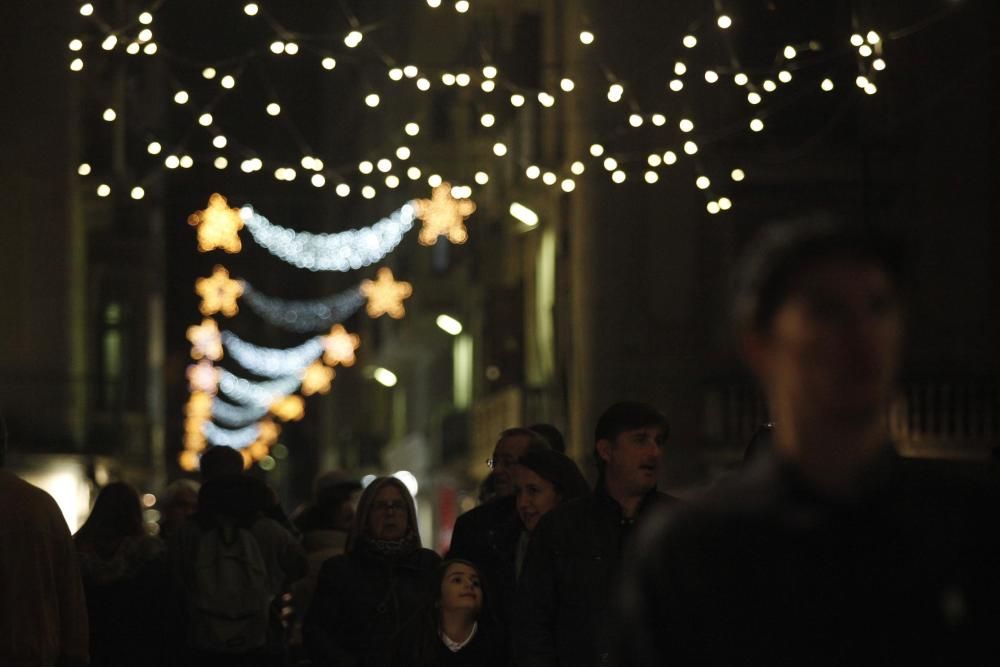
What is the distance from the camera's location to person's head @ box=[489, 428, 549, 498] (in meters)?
8.90

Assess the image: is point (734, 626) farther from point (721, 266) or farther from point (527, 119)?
point (527, 119)

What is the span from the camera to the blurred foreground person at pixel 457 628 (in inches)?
306

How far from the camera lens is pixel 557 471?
26.8ft

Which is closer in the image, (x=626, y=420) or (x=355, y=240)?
(x=626, y=420)

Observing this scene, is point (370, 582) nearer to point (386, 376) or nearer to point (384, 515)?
point (384, 515)

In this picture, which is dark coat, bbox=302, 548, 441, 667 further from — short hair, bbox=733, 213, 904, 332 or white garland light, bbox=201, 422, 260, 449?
white garland light, bbox=201, 422, 260, 449

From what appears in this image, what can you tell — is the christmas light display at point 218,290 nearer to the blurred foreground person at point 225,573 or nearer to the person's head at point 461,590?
the blurred foreground person at point 225,573

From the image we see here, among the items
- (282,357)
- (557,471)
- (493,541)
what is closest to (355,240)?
(282,357)

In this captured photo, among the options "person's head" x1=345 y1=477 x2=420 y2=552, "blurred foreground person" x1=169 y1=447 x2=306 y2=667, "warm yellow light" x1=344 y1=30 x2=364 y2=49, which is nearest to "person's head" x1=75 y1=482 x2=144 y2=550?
"blurred foreground person" x1=169 y1=447 x2=306 y2=667

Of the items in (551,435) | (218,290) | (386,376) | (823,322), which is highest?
(218,290)

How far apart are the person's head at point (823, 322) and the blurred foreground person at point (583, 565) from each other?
4346mm

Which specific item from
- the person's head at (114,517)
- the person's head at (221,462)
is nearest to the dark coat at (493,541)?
the person's head at (114,517)

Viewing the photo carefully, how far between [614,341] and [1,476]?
1952 centimetres

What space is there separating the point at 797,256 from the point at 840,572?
35 cm
